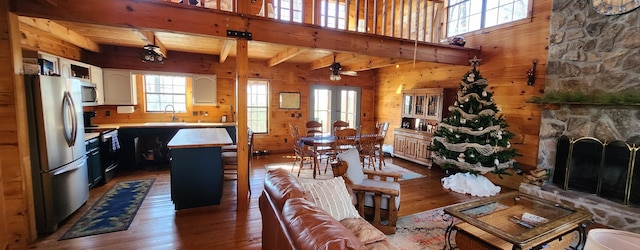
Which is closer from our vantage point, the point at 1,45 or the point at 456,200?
the point at 1,45

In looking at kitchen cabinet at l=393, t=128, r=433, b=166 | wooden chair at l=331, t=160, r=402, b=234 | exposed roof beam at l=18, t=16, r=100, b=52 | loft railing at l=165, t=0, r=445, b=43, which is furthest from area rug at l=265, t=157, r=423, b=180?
exposed roof beam at l=18, t=16, r=100, b=52

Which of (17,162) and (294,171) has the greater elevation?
(17,162)

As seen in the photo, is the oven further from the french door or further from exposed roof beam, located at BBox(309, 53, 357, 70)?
the french door

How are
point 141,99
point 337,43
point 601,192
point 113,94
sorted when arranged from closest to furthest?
1. point 601,192
2. point 337,43
3. point 113,94
4. point 141,99

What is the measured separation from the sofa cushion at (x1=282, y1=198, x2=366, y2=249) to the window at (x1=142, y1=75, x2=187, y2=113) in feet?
17.8

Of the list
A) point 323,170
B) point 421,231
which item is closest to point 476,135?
point 421,231

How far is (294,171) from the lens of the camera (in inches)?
212

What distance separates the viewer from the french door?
7.48 meters

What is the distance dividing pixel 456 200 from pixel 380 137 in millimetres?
1936

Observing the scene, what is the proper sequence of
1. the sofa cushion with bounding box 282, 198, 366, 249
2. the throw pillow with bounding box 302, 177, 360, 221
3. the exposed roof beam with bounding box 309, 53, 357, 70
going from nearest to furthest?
1. the sofa cushion with bounding box 282, 198, 366, 249
2. the throw pillow with bounding box 302, 177, 360, 221
3. the exposed roof beam with bounding box 309, 53, 357, 70

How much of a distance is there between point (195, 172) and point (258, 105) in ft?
12.3

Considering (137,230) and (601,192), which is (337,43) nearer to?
(137,230)

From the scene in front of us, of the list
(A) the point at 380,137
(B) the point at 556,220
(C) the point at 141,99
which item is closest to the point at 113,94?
(C) the point at 141,99

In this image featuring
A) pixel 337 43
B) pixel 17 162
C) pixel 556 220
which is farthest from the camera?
pixel 337 43
